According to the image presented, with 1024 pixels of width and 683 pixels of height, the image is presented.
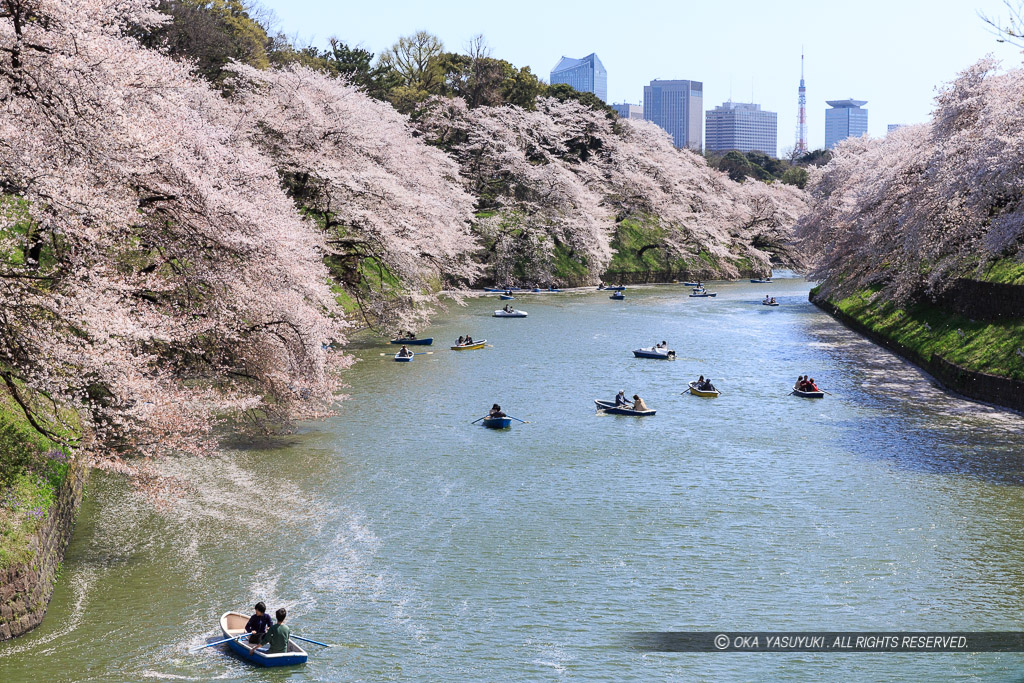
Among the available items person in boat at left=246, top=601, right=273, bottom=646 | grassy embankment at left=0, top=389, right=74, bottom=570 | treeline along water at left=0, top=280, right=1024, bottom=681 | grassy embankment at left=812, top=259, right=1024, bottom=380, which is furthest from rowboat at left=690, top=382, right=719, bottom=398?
person in boat at left=246, top=601, right=273, bottom=646

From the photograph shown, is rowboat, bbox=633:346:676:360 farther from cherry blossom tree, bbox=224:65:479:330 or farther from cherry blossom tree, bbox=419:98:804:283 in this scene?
cherry blossom tree, bbox=419:98:804:283

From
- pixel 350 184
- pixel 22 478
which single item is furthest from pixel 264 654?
pixel 350 184

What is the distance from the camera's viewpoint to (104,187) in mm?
21531

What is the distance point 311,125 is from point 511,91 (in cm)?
6048

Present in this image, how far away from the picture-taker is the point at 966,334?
134 ft

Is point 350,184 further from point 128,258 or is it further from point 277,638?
point 277,638

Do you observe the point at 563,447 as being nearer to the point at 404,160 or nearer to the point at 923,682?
the point at 923,682

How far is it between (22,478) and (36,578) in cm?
252

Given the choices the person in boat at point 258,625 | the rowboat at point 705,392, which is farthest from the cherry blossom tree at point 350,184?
the person in boat at point 258,625

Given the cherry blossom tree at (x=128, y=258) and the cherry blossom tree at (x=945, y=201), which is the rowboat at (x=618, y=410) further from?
the cherry blossom tree at (x=945, y=201)

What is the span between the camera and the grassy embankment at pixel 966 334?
36500mm

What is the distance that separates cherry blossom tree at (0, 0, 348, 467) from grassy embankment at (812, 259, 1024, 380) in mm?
25991

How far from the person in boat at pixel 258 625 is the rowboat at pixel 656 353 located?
34.8 m

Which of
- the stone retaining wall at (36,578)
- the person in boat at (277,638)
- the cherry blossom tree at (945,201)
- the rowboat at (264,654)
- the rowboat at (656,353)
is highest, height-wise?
the cherry blossom tree at (945,201)
